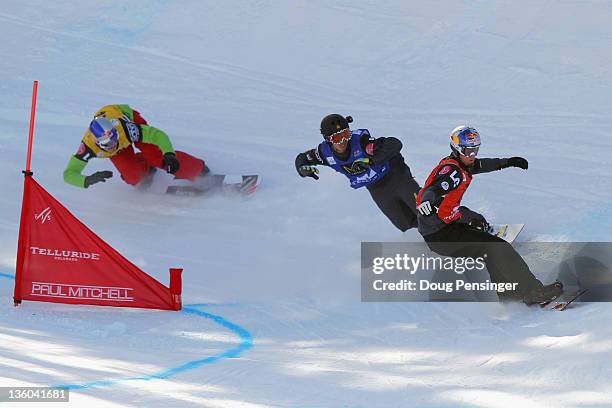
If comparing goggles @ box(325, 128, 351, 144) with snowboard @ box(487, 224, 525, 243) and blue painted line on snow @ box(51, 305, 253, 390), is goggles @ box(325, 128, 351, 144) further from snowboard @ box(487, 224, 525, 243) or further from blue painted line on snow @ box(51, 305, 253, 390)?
blue painted line on snow @ box(51, 305, 253, 390)

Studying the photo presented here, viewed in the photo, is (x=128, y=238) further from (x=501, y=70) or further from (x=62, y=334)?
(x=501, y=70)

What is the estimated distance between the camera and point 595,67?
40.8ft

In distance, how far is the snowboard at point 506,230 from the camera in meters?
8.01

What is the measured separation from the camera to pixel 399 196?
7.88 metres

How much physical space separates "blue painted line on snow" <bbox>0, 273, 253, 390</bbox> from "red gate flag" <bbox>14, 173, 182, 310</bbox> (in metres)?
A: 0.33

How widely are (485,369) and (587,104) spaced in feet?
22.3

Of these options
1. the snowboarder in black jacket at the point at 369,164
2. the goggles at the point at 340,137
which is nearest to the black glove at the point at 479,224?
the snowboarder in black jacket at the point at 369,164

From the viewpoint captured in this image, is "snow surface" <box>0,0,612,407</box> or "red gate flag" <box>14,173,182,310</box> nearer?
"snow surface" <box>0,0,612,407</box>

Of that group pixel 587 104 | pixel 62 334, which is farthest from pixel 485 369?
pixel 587 104

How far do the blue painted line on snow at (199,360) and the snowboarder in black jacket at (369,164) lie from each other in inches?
59.7

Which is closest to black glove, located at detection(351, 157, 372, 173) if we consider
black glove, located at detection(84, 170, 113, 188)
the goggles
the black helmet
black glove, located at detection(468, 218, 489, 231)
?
the goggles

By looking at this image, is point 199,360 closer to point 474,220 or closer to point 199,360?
point 199,360

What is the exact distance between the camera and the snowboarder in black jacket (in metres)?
7.50

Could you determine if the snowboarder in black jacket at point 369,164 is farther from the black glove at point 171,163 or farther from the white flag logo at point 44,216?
the white flag logo at point 44,216
